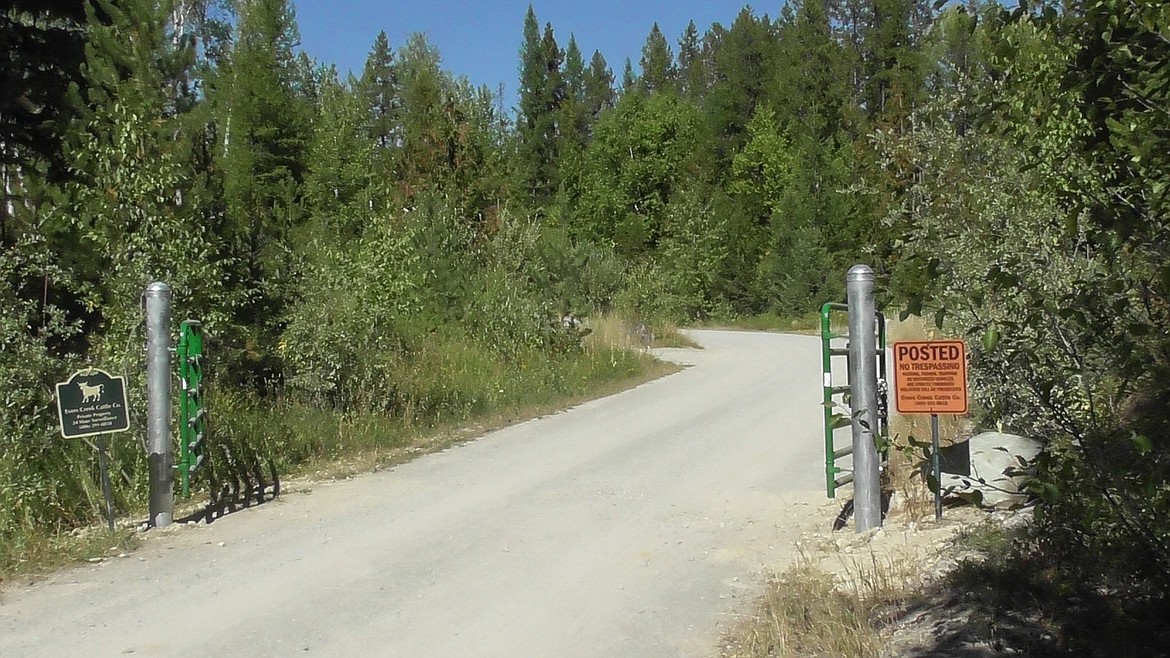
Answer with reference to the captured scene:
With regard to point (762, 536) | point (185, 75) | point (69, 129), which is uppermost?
point (185, 75)

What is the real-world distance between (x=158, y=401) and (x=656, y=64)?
259 ft

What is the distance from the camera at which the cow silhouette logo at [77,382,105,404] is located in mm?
8141

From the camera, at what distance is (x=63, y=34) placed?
13.4 metres

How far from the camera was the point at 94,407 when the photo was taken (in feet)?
26.9

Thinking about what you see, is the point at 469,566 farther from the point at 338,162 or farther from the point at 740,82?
the point at 740,82

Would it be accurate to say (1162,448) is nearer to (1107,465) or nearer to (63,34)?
(1107,465)

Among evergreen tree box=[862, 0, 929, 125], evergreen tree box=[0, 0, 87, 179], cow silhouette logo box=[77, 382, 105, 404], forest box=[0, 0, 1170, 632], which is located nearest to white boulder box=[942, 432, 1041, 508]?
forest box=[0, 0, 1170, 632]

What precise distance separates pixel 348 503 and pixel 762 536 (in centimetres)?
369

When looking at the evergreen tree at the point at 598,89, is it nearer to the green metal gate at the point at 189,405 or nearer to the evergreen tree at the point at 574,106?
the evergreen tree at the point at 574,106

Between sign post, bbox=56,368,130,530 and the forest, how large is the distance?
2.11 ft

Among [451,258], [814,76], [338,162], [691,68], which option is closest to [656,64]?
[691,68]

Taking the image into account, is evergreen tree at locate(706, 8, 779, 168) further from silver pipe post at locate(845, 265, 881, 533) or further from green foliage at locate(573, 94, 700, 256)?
silver pipe post at locate(845, 265, 881, 533)

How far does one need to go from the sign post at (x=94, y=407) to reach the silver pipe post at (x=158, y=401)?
0.29 m

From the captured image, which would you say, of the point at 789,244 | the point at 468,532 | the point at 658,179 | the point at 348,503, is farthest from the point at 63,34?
the point at 658,179
